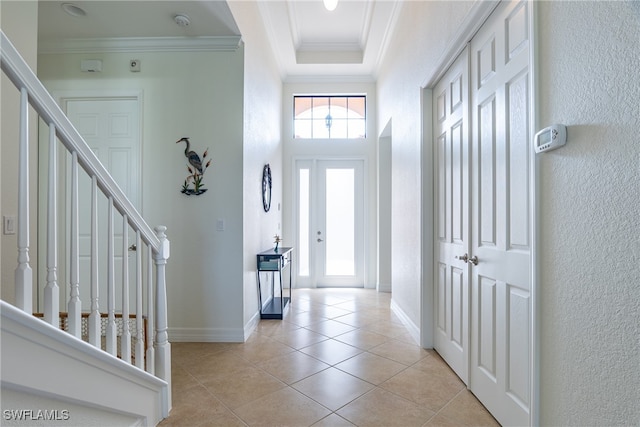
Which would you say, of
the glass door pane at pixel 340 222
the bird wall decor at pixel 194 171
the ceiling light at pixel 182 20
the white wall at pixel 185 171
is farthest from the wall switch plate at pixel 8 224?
the glass door pane at pixel 340 222

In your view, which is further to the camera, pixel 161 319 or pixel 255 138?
pixel 255 138

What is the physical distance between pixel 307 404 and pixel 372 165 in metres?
3.98

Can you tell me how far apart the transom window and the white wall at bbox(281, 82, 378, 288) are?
138 millimetres

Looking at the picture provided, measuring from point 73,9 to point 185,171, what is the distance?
153 cm

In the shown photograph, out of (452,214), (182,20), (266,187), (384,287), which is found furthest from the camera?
(384,287)

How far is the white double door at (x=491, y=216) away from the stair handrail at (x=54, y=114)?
1.94 m

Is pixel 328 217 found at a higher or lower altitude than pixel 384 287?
higher

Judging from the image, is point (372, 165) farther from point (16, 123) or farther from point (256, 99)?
point (16, 123)

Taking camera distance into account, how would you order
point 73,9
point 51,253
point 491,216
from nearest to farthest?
point 51,253 → point 491,216 → point 73,9

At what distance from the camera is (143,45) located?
118 inches

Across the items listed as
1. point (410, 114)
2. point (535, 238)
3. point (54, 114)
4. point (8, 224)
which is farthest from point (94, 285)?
point (410, 114)

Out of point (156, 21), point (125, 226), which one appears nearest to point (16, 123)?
point (125, 226)

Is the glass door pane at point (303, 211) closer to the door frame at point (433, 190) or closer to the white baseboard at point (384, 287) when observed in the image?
the white baseboard at point (384, 287)

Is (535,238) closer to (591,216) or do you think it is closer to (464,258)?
(591,216)
